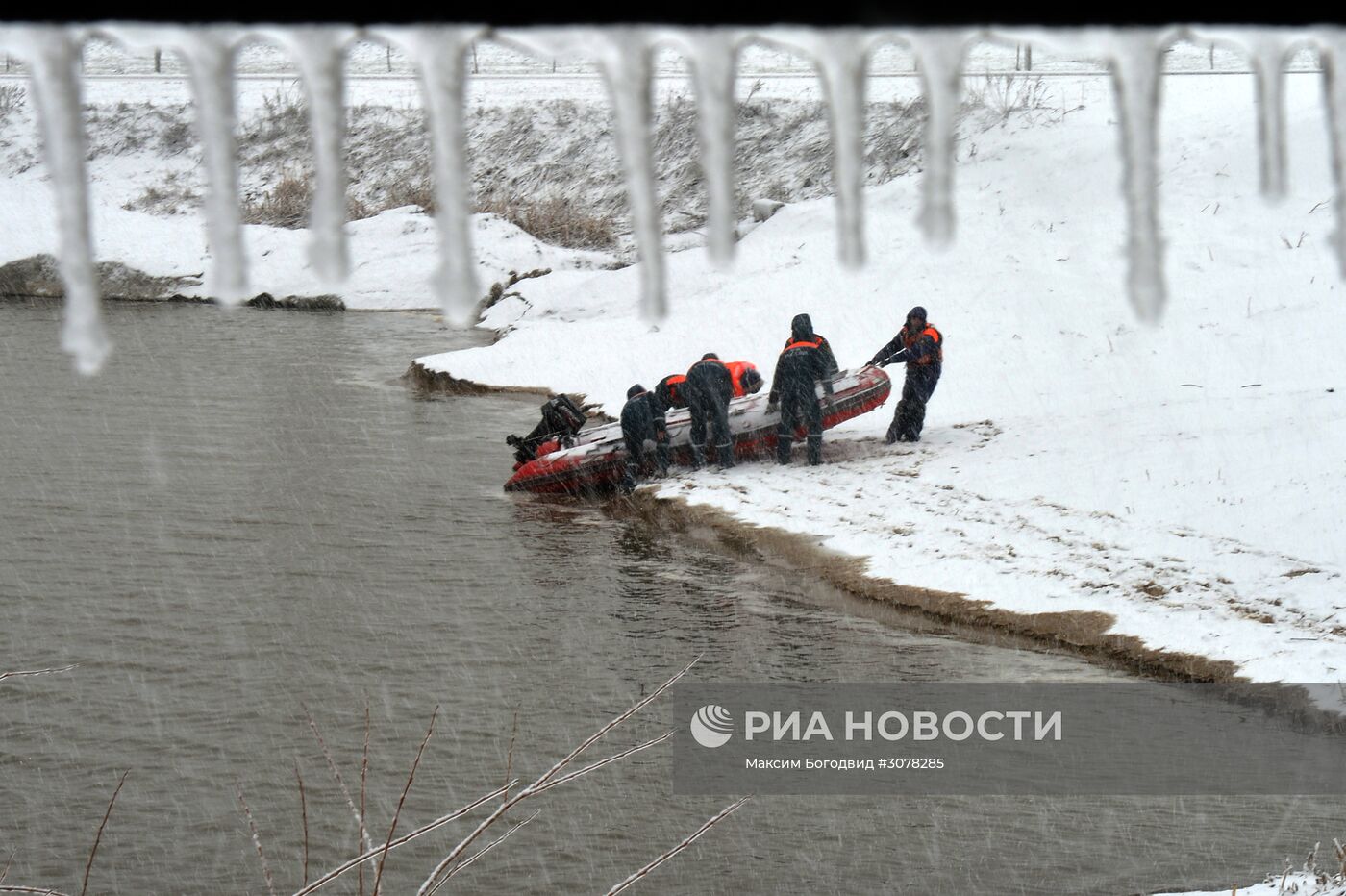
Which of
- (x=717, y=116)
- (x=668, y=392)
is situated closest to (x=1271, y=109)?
(x=717, y=116)

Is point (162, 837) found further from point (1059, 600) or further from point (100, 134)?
point (100, 134)

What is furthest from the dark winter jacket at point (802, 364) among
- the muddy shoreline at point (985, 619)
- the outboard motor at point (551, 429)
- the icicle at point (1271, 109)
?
the icicle at point (1271, 109)

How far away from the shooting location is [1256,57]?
1.50 metres

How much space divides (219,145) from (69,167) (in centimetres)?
16

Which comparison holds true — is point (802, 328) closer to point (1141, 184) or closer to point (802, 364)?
point (802, 364)

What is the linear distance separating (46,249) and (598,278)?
14.4 m

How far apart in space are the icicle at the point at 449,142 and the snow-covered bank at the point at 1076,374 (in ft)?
33.0

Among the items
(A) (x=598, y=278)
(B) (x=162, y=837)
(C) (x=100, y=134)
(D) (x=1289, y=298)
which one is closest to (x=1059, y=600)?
(B) (x=162, y=837)

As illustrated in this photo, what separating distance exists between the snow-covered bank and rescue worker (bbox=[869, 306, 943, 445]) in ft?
0.97

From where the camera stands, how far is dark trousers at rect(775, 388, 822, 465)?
16578 millimetres

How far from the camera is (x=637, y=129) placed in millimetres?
1575

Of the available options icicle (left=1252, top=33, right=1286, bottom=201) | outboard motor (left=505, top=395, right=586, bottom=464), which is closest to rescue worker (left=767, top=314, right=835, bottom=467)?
outboard motor (left=505, top=395, right=586, bottom=464)

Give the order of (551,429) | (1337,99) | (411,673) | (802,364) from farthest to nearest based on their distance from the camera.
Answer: (551,429), (802,364), (411,673), (1337,99)

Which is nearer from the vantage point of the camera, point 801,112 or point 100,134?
point 801,112
